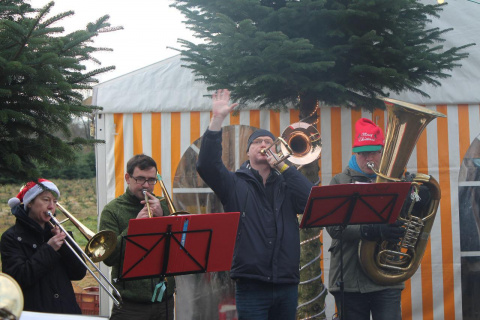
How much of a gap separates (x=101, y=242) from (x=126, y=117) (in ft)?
9.46

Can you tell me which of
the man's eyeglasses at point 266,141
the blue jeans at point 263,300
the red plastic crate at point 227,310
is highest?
the man's eyeglasses at point 266,141

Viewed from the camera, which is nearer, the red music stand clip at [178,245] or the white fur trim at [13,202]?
the red music stand clip at [178,245]

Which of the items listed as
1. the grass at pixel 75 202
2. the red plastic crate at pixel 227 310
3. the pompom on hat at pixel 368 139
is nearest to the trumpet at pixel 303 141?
the pompom on hat at pixel 368 139

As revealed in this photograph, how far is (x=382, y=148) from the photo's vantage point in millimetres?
4719

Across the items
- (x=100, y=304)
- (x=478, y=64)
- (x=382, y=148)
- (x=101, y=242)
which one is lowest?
(x=100, y=304)

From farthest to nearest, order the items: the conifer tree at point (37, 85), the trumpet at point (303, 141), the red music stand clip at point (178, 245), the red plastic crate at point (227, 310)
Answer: the red plastic crate at point (227, 310) < the trumpet at point (303, 141) < the red music stand clip at point (178, 245) < the conifer tree at point (37, 85)

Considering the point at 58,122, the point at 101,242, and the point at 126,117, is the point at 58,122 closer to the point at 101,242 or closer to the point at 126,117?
the point at 101,242

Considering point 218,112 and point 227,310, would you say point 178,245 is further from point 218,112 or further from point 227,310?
point 227,310

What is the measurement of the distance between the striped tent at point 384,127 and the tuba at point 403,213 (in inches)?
70.1

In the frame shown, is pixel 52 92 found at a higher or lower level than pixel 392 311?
higher

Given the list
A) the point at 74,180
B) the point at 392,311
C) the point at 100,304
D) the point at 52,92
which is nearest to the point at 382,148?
the point at 392,311

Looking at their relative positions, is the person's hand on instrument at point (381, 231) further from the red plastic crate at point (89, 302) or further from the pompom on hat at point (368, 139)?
the red plastic crate at point (89, 302)

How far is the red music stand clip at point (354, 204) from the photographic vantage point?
3941 millimetres

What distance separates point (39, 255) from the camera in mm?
3652
